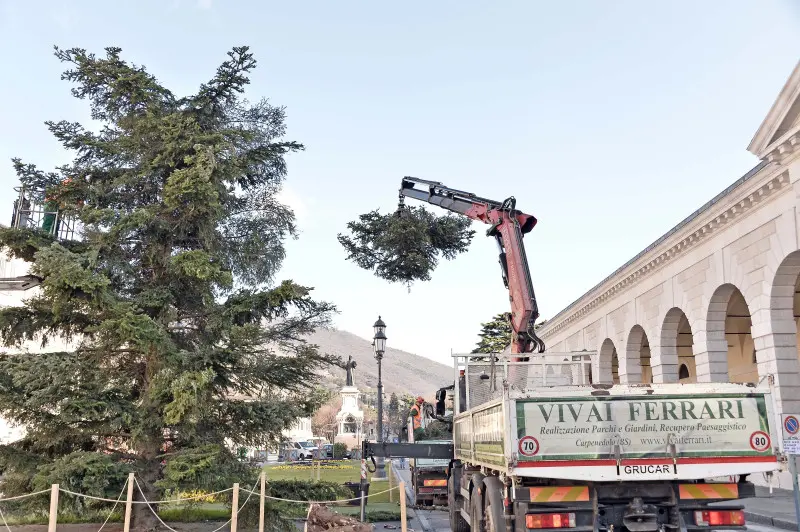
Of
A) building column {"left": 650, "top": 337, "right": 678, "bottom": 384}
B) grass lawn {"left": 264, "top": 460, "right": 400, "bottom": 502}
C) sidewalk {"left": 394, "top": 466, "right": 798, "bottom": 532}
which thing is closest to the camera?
sidewalk {"left": 394, "top": 466, "right": 798, "bottom": 532}

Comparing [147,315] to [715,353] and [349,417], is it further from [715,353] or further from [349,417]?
[349,417]

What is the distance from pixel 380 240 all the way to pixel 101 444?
327 inches

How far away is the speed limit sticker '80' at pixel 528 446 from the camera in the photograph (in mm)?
7695

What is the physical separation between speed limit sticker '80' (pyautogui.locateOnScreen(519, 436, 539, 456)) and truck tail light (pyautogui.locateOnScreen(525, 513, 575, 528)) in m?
0.73

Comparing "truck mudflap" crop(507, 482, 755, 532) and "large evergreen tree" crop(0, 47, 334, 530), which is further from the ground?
Answer: "large evergreen tree" crop(0, 47, 334, 530)

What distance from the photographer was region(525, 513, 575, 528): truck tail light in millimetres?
7695

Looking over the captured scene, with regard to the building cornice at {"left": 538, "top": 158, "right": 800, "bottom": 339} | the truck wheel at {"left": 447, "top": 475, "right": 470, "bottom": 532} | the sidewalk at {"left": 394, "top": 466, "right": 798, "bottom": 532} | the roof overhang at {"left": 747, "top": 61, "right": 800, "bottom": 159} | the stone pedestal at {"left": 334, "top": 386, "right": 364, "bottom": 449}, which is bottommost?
the sidewalk at {"left": 394, "top": 466, "right": 798, "bottom": 532}

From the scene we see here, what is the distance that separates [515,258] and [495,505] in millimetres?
6189

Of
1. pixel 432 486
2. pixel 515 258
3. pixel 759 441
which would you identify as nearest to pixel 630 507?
pixel 759 441

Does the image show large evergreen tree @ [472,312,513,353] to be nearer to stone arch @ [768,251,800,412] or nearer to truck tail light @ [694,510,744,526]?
stone arch @ [768,251,800,412]

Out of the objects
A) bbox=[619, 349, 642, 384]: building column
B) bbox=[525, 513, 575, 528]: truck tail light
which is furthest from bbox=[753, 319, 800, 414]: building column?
bbox=[525, 513, 575, 528]: truck tail light

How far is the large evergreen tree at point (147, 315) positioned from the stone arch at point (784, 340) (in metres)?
13.9

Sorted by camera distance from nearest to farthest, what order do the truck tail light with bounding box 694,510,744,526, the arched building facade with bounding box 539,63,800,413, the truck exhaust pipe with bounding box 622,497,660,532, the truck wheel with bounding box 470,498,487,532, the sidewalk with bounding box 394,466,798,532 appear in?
the truck exhaust pipe with bounding box 622,497,660,532 < the truck tail light with bounding box 694,510,744,526 < the truck wheel with bounding box 470,498,487,532 < the sidewalk with bounding box 394,466,798,532 < the arched building facade with bounding box 539,63,800,413

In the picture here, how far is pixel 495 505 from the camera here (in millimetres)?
8836
